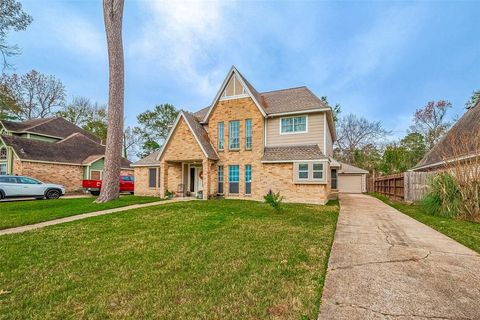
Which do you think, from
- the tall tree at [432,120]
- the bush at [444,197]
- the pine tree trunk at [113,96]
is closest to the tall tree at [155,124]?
the pine tree trunk at [113,96]

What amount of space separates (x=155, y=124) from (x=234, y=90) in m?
26.0

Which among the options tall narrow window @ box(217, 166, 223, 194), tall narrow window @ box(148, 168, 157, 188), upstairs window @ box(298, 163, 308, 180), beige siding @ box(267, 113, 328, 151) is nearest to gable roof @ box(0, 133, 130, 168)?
tall narrow window @ box(148, 168, 157, 188)

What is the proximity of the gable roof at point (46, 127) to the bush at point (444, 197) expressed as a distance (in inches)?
1382

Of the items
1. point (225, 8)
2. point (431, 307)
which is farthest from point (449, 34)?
point (431, 307)

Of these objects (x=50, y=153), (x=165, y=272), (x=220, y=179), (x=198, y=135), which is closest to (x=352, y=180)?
(x=220, y=179)

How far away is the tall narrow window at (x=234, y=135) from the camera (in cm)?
1515

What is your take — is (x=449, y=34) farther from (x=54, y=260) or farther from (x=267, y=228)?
(x=54, y=260)

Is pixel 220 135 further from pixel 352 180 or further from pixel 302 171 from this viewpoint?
pixel 352 180

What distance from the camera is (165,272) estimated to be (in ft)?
12.0

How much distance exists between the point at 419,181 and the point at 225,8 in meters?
16.8

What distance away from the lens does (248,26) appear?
17.1m

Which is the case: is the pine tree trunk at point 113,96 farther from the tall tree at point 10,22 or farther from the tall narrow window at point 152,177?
the tall tree at point 10,22

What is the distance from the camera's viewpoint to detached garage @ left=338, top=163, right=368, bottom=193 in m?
26.1

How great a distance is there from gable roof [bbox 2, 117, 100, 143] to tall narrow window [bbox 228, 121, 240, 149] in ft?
78.9
